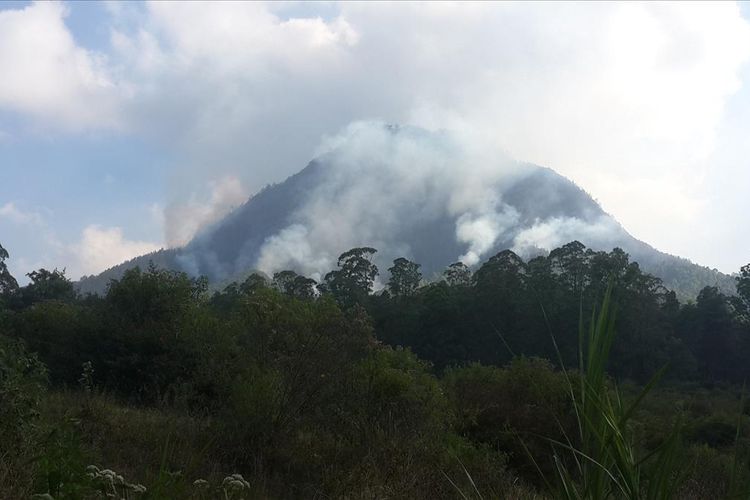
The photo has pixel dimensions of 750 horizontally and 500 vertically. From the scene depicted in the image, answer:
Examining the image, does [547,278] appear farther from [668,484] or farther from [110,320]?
[668,484]

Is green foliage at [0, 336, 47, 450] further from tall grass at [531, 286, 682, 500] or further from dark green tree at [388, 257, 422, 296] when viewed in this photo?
dark green tree at [388, 257, 422, 296]

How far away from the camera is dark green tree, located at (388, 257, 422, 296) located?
51.4 metres

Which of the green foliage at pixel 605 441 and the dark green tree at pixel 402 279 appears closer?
the green foliage at pixel 605 441

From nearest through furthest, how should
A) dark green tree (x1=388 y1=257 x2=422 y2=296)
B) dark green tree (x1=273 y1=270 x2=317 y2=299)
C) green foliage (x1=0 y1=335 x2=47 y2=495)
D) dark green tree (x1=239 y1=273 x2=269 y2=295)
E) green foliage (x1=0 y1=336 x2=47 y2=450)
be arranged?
1. green foliage (x1=0 y1=335 x2=47 y2=495)
2. green foliage (x1=0 y1=336 x2=47 y2=450)
3. dark green tree (x1=239 y1=273 x2=269 y2=295)
4. dark green tree (x1=273 y1=270 x2=317 y2=299)
5. dark green tree (x1=388 y1=257 x2=422 y2=296)

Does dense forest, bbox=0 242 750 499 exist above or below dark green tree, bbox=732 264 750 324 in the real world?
below

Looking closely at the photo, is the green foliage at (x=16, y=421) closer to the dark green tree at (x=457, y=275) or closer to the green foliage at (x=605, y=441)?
the green foliage at (x=605, y=441)

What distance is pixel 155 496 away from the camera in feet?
9.12

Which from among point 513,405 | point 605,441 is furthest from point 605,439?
point 513,405

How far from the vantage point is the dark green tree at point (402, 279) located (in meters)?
51.4

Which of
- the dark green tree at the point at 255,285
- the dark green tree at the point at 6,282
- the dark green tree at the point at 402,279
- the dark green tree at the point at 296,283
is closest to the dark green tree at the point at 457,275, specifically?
the dark green tree at the point at 402,279

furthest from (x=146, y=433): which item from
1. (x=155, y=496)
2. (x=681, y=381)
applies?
(x=681, y=381)

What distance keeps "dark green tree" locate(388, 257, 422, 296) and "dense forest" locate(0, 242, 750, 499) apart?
80.1ft

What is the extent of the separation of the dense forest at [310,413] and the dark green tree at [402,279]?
24.4 meters

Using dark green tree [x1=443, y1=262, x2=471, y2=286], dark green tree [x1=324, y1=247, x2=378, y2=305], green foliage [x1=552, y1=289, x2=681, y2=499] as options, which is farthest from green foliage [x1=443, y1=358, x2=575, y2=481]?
dark green tree [x1=443, y1=262, x2=471, y2=286]
